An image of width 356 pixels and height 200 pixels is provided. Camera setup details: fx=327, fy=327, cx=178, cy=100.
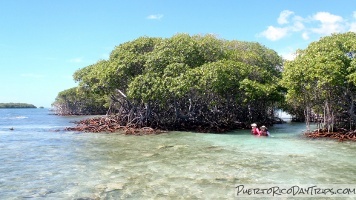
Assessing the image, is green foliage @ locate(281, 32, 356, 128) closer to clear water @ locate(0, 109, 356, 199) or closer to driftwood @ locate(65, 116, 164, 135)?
clear water @ locate(0, 109, 356, 199)

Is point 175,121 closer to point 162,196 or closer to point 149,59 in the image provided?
point 149,59

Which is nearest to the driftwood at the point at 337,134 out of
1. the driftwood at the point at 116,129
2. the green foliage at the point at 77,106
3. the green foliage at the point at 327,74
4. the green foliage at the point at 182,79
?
the green foliage at the point at 327,74

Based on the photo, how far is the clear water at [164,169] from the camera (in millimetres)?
8500

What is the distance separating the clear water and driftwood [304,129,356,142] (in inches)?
67.3

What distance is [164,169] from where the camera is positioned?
1095cm

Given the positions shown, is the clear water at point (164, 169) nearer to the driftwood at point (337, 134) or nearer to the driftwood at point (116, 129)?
the driftwood at point (337, 134)

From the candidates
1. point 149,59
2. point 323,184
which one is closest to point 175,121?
point 149,59

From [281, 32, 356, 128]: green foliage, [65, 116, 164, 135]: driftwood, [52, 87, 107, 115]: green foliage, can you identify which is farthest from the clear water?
[52, 87, 107, 115]: green foliage

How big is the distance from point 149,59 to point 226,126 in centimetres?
794

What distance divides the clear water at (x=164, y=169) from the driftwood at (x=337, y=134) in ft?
5.60

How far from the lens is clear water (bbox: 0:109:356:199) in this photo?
335 inches

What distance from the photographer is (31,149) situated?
53.5ft

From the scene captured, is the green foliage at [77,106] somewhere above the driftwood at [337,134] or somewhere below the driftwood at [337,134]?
above

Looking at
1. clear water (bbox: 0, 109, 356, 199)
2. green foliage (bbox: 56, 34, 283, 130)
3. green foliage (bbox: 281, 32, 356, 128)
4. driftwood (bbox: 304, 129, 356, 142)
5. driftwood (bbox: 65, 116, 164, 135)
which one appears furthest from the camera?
driftwood (bbox: 65, 116, 164, 135)
